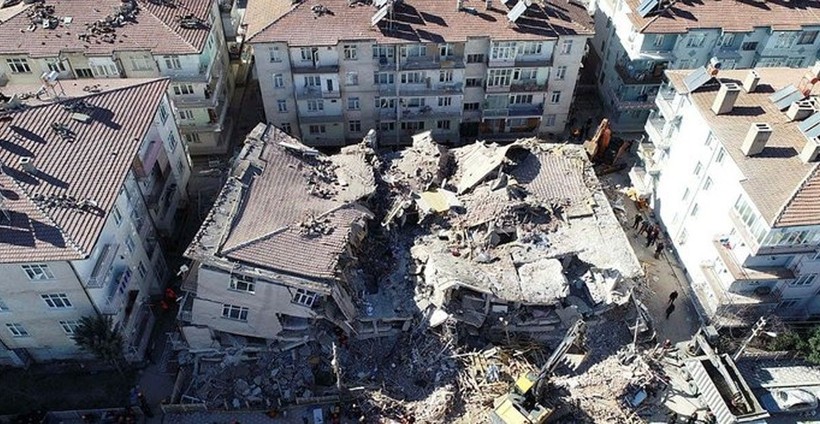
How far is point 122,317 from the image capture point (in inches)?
1738

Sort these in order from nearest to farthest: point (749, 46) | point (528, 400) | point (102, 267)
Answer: point (528, 400), point (102, 267), point (749, 46)

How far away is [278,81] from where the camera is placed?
186 feet

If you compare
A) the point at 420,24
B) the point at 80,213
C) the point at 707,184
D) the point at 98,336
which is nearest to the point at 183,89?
the point at 80,213

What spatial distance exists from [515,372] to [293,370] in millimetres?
15245

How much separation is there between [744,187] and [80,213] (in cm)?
4274

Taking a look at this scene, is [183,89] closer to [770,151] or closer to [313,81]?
[313,81]

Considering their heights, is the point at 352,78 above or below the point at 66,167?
below

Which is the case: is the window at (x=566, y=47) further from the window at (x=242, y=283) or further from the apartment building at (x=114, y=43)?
the window at (x=242, y=283)

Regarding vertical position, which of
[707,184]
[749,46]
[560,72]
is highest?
[749,46]

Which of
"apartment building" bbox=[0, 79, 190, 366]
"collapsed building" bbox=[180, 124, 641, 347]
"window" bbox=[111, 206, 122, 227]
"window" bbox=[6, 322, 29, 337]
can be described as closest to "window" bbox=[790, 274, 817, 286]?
"collapsed building" bbox=[180, 124, 641, 347]

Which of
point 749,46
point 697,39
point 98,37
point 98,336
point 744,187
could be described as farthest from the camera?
point 749,46

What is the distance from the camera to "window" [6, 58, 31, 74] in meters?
53.9

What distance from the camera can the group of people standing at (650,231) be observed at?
53625 mm

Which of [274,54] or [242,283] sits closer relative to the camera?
[242,283]
